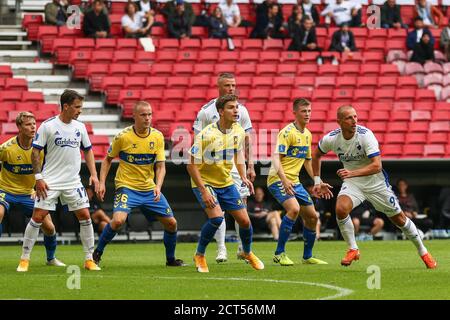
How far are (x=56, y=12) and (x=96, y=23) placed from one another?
1.23 m

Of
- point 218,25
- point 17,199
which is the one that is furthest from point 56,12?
point 17,199

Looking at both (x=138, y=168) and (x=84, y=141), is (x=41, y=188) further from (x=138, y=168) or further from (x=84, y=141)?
(x=138, y=168)

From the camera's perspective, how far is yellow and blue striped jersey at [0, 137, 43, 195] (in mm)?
14828

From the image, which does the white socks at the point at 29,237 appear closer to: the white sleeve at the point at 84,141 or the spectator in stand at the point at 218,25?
the white sleeve at the point at 84,141

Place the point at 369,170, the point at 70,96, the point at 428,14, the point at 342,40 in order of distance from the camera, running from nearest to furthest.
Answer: the point at 70,96 < the point at 369,170 < the point at 342,40 < the point at 428,14

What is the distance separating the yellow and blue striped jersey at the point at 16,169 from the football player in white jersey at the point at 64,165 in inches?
54.3

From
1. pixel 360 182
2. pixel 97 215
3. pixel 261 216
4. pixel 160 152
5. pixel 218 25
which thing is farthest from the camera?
pixel 218 25

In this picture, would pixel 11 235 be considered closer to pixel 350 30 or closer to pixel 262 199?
pixel 262 199

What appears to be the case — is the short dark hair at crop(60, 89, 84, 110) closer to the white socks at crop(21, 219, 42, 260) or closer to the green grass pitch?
the white socks at crop(21, 219, 42, 260)

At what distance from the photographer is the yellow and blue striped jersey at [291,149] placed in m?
14.9

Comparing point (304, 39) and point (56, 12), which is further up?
point (56, 12)

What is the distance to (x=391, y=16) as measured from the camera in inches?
1174

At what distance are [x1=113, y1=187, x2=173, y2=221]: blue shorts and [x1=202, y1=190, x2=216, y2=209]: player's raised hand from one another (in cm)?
142
